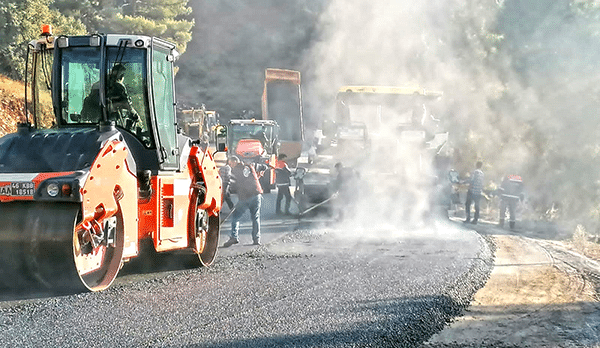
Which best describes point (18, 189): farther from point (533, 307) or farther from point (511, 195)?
point (511, 195)

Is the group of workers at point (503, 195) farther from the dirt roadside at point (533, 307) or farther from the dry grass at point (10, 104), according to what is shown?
the dry grass at point (10, 104)

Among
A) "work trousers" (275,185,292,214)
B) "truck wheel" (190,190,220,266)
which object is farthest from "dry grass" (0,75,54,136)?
"truck wheel" (190,190,220,266)

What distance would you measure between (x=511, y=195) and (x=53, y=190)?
13.2 meters

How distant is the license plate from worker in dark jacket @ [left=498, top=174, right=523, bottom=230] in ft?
43.1

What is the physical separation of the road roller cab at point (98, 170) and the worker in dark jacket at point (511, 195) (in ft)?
32.8

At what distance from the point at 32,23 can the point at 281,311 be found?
20.7 m

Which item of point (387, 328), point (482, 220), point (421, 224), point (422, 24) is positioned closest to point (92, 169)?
point (387, 328)

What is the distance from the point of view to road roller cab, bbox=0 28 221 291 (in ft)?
19.7

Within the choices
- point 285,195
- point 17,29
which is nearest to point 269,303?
point 285,195

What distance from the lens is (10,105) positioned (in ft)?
68.6

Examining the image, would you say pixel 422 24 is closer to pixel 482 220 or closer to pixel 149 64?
pixel 482 220

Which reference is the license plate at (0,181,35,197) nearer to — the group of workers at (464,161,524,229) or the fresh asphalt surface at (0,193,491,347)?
the fresh asphalt surface at (0,193,491,347)

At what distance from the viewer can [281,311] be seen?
635cm

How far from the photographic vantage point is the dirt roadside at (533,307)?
6.16m
